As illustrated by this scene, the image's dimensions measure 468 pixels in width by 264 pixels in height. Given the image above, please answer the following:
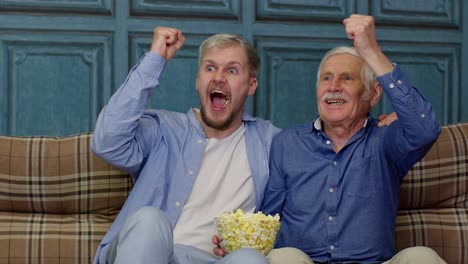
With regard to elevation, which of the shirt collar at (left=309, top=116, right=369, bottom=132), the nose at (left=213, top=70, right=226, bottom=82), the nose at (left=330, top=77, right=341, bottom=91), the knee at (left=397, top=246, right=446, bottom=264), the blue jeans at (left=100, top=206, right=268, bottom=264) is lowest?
the knee at (left=397, top=246, right=446, bottom=264)

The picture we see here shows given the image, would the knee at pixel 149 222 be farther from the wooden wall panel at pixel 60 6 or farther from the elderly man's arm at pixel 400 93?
the wooden wall panel at pixel 60 6

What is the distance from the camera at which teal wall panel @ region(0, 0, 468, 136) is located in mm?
3025

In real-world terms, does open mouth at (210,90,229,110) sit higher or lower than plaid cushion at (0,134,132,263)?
higher

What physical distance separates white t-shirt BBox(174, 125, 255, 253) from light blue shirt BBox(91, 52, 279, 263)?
0.02 metres

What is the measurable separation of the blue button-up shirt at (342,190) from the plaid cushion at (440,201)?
1.03 ft

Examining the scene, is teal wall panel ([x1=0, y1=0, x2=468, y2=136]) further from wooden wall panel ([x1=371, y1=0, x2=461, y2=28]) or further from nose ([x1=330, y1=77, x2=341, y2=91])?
nose ([x1=330, y1=77, x2=341, y2=91])

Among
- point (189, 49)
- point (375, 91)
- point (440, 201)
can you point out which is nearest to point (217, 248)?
point (375, 91)

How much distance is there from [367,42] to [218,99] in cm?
53

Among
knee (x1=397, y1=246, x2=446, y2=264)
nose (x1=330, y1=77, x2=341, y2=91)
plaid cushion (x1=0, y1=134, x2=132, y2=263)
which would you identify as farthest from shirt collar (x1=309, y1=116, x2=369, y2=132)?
plaid cushion (x1=0, y1=134, x2=132, y2=263)

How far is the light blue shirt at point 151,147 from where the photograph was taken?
2.45 meters

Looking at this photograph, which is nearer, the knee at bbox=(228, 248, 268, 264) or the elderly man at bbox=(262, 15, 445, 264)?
the knee at bbox=(228, 248, 268, 264)

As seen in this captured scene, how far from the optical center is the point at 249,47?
2.69 metres

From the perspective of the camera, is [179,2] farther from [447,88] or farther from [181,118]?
[447,88]

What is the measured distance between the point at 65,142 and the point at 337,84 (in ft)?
2.87
